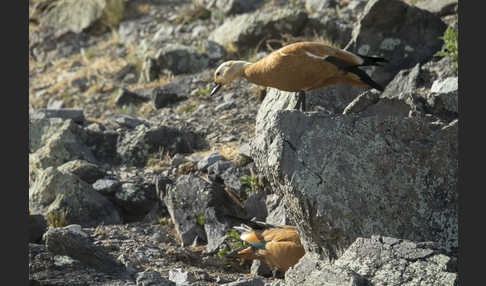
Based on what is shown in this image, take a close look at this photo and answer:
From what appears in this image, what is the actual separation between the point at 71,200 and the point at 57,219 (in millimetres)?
278

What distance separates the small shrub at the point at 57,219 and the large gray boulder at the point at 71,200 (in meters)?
0.04

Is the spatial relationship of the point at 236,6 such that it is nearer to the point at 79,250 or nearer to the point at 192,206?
the point at 192,206

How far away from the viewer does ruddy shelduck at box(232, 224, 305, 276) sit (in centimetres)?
577

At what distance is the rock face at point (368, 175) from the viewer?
4.66 m

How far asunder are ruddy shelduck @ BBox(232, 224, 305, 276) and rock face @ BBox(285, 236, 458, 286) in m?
1.57

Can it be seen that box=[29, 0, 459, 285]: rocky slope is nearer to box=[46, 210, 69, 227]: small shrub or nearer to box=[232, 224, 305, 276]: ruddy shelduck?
box=[46, 210, 69, 227]: small shrub

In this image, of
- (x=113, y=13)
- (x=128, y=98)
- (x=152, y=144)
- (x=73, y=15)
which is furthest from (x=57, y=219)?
(x=73, y=15)

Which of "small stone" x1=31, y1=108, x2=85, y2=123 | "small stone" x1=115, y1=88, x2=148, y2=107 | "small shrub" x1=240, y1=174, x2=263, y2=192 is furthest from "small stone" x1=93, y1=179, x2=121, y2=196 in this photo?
"small stone" x1=115, y1=88, x2=148, y2=107

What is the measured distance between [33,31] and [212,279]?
45.5 feet

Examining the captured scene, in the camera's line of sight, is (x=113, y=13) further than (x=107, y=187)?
Yes

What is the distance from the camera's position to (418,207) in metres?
4.69

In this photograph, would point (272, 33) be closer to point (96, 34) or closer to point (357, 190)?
point (96, 34)

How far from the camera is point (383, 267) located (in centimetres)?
390

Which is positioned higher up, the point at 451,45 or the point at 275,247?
the point at 451,45
